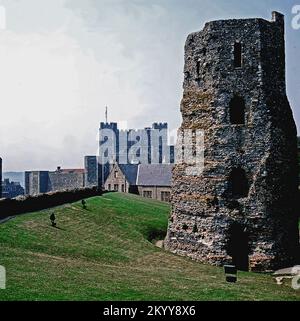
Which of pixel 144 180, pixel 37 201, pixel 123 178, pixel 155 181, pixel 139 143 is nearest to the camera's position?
pixel 37 201

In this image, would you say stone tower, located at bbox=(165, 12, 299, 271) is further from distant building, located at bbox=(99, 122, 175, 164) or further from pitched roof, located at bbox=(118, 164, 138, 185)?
distant building, located at bbox=(99, 122, 175, 164)

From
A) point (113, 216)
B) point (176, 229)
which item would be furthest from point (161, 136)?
point (176, 229)

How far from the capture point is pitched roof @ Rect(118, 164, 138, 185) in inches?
2486

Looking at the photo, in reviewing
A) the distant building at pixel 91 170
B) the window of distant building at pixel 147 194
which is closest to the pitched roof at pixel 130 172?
the window of distant building at pixel 147 194

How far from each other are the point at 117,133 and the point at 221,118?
325 feet

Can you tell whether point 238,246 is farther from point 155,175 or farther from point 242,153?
point 155,175

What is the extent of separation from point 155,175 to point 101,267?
142ft

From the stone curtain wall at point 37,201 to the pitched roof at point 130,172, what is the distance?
78.2 ft

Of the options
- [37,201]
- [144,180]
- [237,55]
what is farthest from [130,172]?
[237,55]

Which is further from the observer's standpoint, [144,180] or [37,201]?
[144,180]

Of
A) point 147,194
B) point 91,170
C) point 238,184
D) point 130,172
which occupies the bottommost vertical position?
point 147,194

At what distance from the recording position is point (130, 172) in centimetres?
6406

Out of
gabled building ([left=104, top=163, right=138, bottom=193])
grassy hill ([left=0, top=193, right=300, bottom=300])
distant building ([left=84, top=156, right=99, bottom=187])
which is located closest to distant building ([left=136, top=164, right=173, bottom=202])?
gabled building ([left=104, top=163, right=138, bottom=193])
